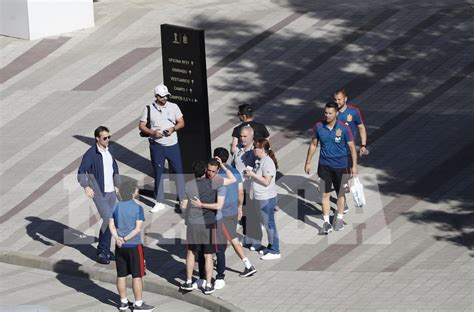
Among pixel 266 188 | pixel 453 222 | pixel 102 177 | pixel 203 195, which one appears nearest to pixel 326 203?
pixel 266 188

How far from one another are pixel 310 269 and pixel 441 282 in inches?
69.4

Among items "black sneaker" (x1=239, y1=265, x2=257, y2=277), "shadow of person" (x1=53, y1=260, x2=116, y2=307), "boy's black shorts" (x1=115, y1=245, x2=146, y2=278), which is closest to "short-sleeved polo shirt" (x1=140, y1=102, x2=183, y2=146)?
"shadow of person" (x1=53, y1=260, x2=116, y2=307)

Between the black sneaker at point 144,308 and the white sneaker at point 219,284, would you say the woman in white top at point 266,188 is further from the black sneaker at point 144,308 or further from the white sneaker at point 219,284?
the black sneaker at point 144,308

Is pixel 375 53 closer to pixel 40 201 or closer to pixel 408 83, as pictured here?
pixel 408 83

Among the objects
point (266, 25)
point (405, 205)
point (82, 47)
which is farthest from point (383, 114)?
point (82, 47)

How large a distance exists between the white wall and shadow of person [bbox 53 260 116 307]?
10471mm

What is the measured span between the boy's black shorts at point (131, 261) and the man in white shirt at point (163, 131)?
11.1 feet

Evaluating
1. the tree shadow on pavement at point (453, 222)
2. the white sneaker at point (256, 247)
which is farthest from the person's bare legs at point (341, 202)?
the white sneaker at point (256, 247)

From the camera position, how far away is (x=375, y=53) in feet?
80.9

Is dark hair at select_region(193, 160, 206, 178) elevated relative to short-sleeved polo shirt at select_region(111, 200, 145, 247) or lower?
elevated

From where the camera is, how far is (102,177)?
17812 millimetres

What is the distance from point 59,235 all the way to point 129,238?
347cm

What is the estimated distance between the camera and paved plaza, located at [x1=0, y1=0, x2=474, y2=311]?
1683 cm

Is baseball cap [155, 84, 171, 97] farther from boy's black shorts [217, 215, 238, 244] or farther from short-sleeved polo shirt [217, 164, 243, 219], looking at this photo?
boy's black shorts [217, 215, 238, 244]
